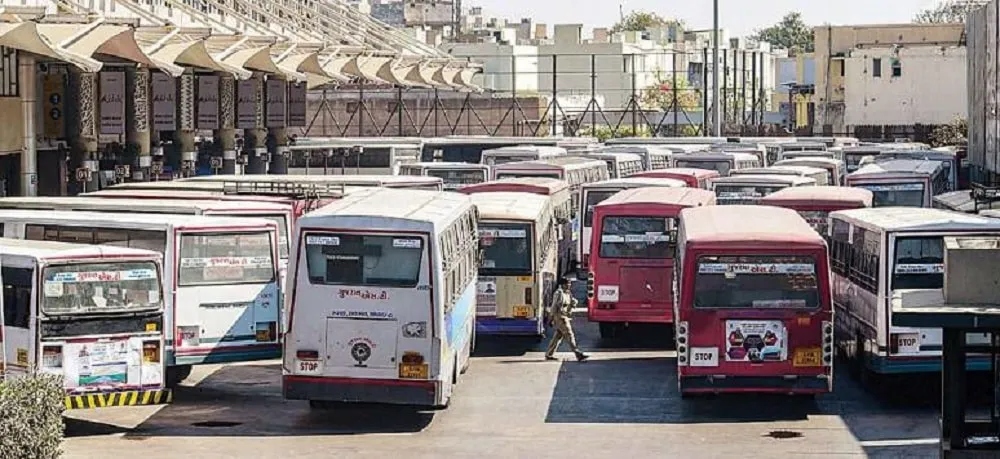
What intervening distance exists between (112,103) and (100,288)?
67.2 feet

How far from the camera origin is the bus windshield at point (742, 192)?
112 ft

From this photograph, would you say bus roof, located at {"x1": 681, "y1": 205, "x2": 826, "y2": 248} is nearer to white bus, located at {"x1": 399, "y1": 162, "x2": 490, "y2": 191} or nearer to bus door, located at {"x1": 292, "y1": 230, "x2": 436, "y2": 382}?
bus door, located at {"x1": 292, "y1": 230, "x2": 436, "y2": 382}

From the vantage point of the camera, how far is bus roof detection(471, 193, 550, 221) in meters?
27.4

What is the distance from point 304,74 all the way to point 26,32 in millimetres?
17170

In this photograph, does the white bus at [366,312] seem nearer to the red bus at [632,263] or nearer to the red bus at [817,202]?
the red bus at [632,263]

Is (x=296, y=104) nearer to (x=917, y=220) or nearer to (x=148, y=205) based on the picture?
(x=148, y=205)

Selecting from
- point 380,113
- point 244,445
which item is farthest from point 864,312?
point 380,113

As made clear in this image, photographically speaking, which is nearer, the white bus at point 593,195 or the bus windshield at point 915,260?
the bus windshield at point 915,260

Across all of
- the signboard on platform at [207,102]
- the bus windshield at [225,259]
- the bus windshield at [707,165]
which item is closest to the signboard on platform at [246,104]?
the signboard on platform at [207,102]

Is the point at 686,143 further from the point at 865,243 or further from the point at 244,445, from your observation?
the point at 244,445

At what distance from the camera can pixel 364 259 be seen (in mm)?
20266

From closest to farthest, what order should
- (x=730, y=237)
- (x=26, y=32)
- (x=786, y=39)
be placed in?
(x=730, y=237) → (x=26, y=32) → (x=786, y=39)

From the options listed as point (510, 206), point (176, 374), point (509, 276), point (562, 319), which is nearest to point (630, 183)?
point (510, 206)

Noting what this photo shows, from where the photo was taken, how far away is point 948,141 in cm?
7075
